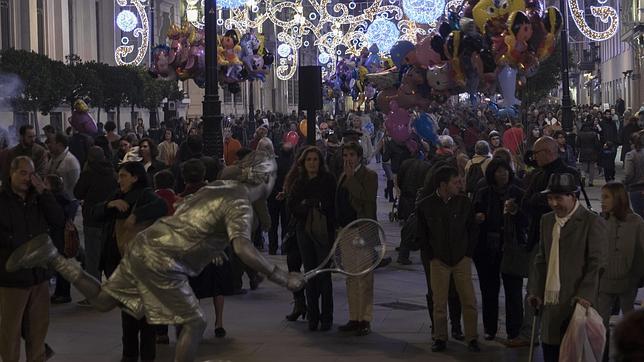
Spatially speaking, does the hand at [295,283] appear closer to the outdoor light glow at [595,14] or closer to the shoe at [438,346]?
the shoe at [438,346]

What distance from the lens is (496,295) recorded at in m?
10.7

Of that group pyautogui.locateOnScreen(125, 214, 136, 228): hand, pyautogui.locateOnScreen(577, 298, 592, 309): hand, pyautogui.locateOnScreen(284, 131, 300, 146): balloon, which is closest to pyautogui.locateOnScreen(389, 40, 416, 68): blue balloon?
pyautogui.locateOnScreen(284, 131, 300, 146): balloon

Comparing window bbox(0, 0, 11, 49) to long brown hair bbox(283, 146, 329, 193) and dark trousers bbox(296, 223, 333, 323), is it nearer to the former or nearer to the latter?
long brown hair bbox(283, 146, 329, 193)

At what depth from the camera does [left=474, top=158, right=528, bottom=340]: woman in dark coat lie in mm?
10484

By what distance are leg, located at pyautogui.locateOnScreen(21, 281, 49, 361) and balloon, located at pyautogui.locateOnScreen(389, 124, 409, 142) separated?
41.3ft

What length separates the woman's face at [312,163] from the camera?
11.3 meters

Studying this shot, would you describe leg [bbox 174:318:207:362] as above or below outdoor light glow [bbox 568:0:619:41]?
below

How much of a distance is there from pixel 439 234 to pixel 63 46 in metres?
37.6

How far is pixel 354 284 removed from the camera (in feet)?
36.8

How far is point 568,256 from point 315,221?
12.3 ft

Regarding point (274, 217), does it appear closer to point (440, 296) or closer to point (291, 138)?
point (291, 138)

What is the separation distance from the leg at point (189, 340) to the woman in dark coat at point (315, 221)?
381 cm

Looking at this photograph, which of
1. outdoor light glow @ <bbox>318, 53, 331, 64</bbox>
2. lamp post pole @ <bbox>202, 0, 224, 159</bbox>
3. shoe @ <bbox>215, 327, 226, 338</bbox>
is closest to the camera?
shoe @ <bbox>215, 327, 226, 338</bbox>

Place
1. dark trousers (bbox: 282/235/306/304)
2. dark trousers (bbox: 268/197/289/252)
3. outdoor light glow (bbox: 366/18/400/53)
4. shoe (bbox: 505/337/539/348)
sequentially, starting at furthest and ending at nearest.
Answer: outdoor light glow (bbox: 366/18/400/53)
dark trousers (bbox: 268/197/289/252)
dark trousers (bbox: 282/235/306/304)
shoe (bbox: 505/337/539/348)
